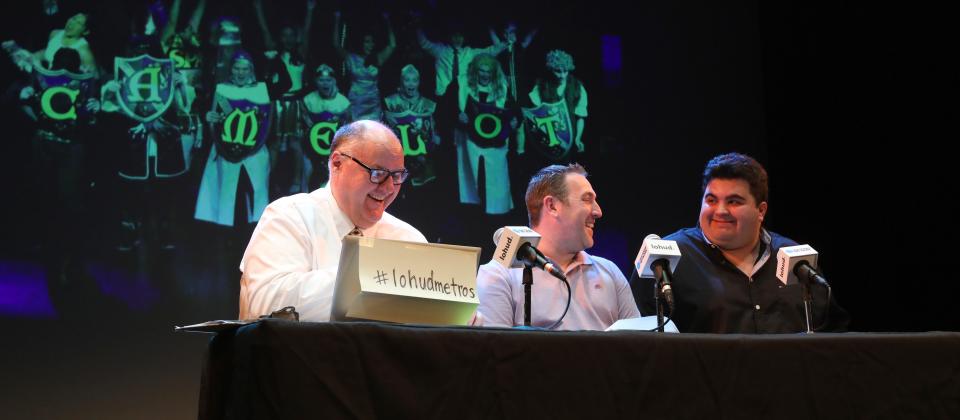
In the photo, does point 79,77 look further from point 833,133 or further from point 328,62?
point 833,133

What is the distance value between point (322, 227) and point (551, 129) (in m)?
1.98

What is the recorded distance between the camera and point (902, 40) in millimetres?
4715

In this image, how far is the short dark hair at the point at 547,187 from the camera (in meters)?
3.71

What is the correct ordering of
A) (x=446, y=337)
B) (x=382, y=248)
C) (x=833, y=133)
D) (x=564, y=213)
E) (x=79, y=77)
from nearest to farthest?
1. (x=446, y=337)
2. (x=382, y=248)
3. (x=564, y=213)
4. (x=79, y=77)
5. (x=833, y=133)

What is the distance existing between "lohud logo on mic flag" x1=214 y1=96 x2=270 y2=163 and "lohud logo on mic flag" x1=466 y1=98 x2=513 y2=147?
3.46 ft

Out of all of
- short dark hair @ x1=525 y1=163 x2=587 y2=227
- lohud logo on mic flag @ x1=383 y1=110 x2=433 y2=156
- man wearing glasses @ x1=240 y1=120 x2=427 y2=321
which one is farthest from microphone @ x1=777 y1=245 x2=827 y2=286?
lohud logo on mic flag @ x1=383 y1=110 x2=433 y2=156

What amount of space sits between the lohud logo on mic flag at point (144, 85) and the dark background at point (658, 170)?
0.09 metres

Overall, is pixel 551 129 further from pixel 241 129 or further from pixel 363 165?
pixel 363 165

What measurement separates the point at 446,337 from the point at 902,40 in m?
3.96

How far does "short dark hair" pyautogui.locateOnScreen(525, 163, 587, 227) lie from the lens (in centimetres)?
371

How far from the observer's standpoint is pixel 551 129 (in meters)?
4.78

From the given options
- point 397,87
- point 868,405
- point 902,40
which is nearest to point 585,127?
point 397,87

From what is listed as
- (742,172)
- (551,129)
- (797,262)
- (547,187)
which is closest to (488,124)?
(551,129)

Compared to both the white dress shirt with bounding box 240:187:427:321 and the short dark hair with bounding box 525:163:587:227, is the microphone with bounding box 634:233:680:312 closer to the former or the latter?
the white dress shirt with bounding box 240:187:427:321
